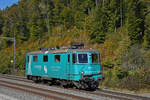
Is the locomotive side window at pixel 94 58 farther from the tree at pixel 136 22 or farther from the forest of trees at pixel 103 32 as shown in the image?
the tree at pixel 136 22

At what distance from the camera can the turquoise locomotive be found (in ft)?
48.0

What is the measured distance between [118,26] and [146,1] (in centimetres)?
1130

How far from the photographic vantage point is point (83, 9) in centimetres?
5381

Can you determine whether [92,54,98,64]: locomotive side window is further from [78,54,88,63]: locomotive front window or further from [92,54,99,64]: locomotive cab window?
[78,54,88,63]: locomotive front window

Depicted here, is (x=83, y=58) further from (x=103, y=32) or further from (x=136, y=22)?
(x=103, y=32)

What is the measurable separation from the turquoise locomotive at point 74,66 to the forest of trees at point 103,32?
331 centimetres

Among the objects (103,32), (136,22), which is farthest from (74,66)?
(103,32)

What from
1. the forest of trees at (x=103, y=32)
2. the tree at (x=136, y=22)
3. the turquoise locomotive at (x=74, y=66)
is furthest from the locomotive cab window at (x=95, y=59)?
the tree at (x=136, y=22)

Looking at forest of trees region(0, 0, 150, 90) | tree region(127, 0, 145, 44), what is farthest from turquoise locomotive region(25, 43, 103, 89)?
tree region(127, 0, 145, 44)

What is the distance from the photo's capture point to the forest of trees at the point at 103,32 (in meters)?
20.6

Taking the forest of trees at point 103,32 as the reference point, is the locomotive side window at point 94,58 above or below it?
below

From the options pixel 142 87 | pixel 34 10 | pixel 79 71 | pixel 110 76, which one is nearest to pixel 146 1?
pixel 110 76

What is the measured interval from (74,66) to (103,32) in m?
25.8

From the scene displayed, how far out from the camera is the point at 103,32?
3944 centimetres
